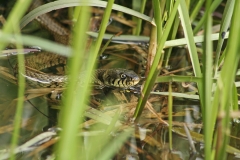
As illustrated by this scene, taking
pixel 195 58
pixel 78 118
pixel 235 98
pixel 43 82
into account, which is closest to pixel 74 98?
pixel 78 118

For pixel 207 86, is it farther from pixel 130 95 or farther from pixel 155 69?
pixel 130 95

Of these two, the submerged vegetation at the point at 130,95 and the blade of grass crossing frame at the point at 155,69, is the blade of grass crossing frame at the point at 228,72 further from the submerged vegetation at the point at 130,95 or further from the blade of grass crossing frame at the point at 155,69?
the blade of grass crossing frame at the point at 155,69

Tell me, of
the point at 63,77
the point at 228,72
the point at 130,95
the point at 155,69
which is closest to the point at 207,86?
the point at 228,72

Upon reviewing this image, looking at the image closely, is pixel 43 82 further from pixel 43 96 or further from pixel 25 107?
pixel 25 107

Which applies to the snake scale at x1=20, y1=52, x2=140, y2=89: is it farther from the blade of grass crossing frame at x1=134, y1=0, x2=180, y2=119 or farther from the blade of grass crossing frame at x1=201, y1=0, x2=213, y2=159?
the blade of grass crossing frame at x1=201, y1=0, x2=213, y2=159

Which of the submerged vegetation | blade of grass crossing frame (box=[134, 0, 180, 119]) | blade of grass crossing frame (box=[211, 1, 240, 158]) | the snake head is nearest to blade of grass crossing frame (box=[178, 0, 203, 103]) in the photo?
the submerged vegetation
